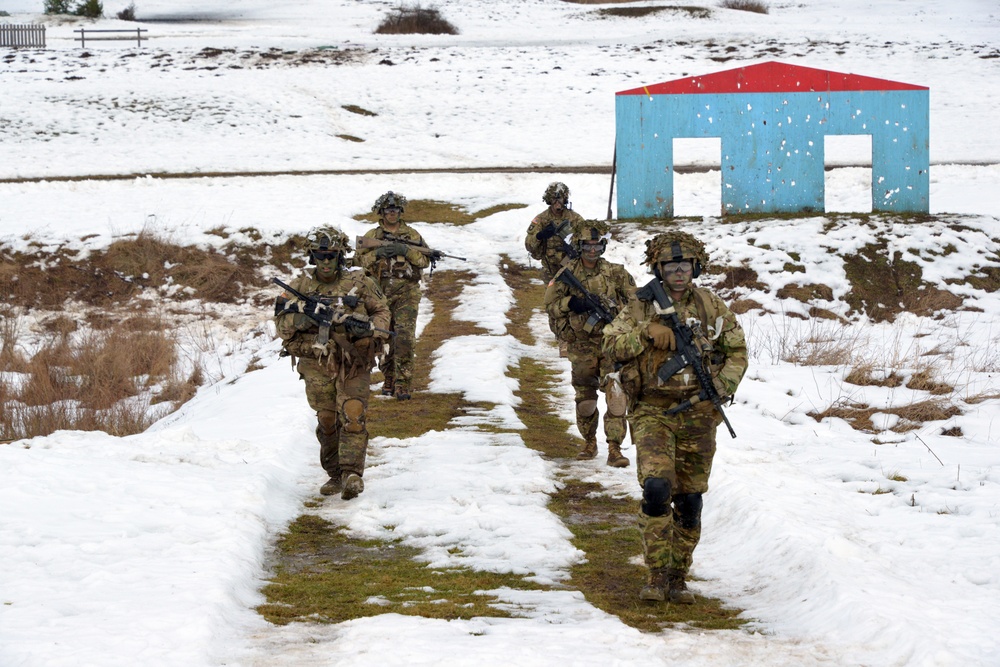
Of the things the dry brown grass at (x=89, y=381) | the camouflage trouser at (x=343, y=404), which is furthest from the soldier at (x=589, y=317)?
the dry brown grass at (x=89, y=381)

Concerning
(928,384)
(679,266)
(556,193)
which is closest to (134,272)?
(556,193)

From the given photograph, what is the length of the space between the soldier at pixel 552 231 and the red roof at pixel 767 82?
9.19 m

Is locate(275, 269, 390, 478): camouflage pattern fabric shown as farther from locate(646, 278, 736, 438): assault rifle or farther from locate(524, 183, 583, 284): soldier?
locate(524, 183, 583, 284): soldier

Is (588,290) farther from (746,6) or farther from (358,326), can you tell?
(746,6)

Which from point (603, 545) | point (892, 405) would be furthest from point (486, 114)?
point (603, 545)

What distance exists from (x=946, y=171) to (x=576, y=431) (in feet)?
62.0

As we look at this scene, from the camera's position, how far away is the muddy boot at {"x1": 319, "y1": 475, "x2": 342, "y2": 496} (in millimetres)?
8023

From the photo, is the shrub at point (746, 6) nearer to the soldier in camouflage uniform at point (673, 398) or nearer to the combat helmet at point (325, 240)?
the combat helmet at point (325, 240)

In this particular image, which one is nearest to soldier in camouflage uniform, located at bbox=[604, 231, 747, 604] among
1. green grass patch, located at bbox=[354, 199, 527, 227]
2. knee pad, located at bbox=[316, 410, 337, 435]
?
knee pad, located at bbox=[316, 410, 337, 435]

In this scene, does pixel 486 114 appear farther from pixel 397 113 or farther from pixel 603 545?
pixel 603 545

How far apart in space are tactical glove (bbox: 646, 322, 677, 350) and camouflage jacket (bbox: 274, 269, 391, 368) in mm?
2582

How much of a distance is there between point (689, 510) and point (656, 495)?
0.31 metres

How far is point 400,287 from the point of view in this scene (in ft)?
37.0

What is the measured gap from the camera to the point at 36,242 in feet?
67.2
